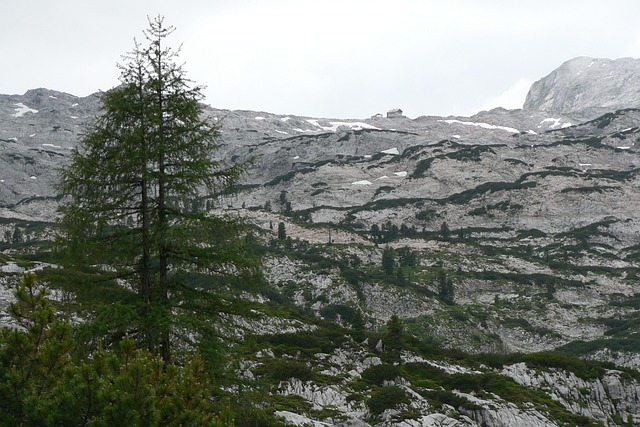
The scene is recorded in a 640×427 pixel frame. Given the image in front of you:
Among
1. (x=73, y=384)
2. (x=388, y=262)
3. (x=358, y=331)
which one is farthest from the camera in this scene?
(x=388, y=262)

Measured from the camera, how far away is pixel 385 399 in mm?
34906

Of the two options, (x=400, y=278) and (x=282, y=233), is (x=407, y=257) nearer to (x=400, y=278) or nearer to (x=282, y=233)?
(x=400, y=278)

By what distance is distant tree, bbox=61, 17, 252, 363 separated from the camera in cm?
1348

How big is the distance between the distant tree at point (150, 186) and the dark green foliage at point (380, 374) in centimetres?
3027

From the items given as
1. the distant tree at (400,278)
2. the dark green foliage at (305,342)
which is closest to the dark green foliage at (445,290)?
the distant tree at (400,278)

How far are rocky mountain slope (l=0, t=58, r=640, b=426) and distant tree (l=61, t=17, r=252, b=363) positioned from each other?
1246 mm

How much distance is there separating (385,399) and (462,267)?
8778 cm

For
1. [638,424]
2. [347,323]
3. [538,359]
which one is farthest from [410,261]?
[638,424]

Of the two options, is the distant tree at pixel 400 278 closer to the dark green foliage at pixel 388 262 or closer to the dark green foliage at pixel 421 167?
the dark green foliage at pixel 388 262

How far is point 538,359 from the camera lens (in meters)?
51.8

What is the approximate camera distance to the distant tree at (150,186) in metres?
Answer: 13.5

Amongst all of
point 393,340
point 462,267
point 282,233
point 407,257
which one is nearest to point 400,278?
point 407,257

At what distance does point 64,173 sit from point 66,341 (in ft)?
15.4

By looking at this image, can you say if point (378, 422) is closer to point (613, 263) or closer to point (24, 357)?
point (24, 357)
